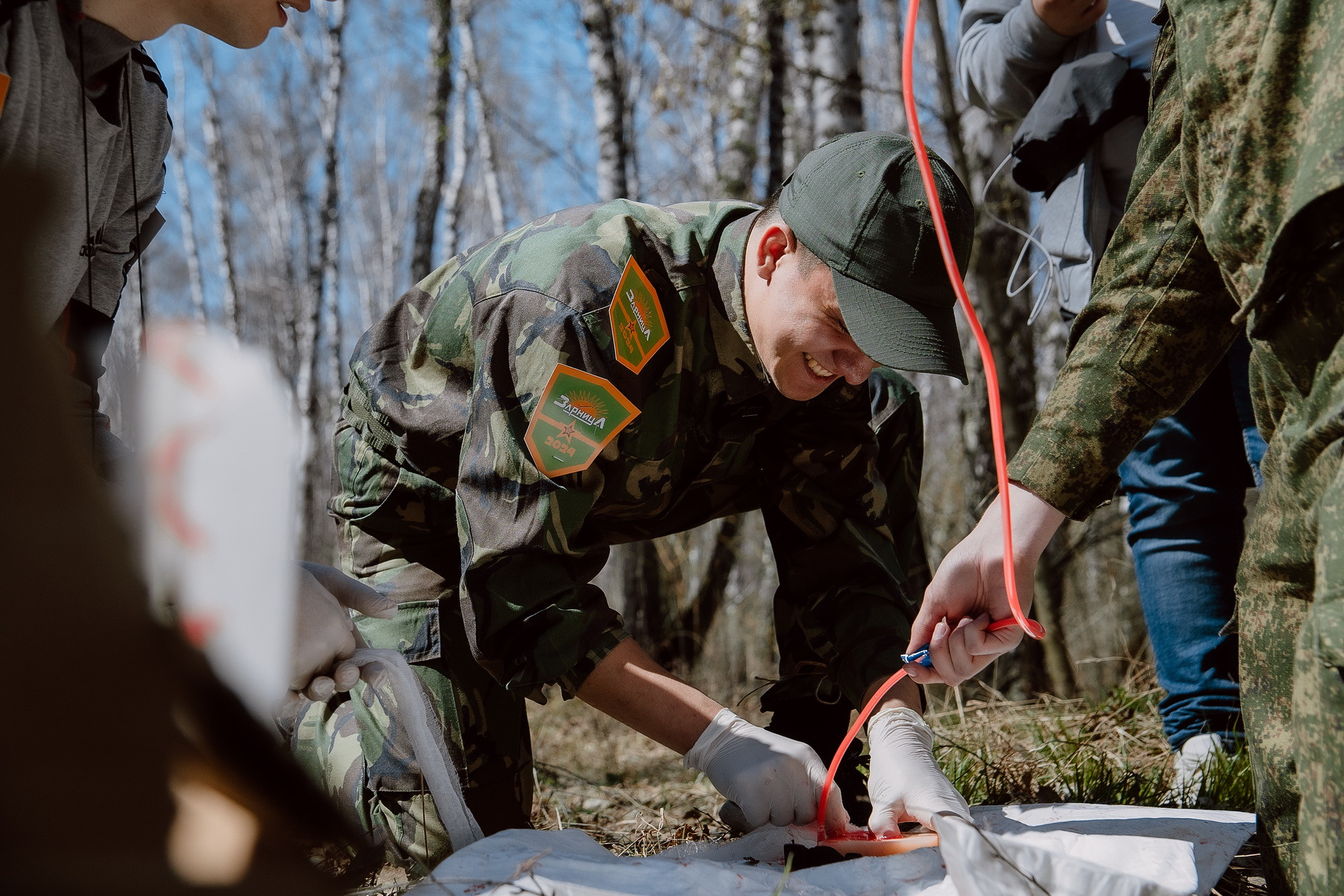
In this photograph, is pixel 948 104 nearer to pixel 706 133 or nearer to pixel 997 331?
pixel 997 331

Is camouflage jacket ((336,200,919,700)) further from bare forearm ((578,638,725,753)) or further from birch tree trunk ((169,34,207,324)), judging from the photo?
birch tree trunk ((169,34,207,324))

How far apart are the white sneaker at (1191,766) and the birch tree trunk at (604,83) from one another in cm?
403

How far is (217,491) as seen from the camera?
634 mm

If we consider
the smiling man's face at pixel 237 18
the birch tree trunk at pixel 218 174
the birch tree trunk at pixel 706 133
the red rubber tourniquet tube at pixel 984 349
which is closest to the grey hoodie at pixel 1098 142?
the red rubber tourniquet tube at pixel 984 349

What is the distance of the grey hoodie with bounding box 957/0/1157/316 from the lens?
239 centimetres

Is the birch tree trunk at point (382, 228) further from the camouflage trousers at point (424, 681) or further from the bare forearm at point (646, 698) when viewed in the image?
the bare forearm at point (646, 698)

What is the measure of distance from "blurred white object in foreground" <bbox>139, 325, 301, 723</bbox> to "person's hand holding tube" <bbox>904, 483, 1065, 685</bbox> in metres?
1.08

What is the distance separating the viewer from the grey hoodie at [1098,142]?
7.83ft

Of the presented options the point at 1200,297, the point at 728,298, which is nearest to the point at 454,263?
the point at 728,298

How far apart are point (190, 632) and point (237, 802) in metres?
0.12

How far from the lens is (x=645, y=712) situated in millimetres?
1901

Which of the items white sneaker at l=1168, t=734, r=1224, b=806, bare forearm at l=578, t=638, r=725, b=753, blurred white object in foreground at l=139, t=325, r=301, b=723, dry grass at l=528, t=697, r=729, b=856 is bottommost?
dry grass at l=528, t=697, r=729, b=856

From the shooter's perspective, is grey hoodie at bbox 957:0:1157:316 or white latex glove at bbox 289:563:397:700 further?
grey hoodie at bbox 957:0:1157:316

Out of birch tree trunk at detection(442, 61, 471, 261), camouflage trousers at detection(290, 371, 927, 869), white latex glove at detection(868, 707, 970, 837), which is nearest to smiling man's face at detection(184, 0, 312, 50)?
camouflage trousers at detection(290, 371, 927, 869)
